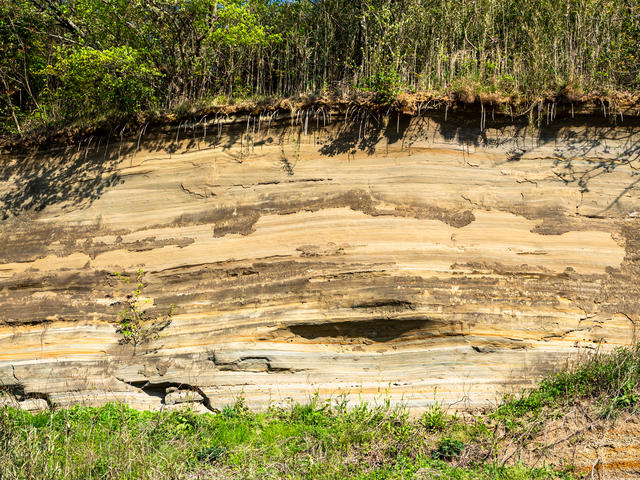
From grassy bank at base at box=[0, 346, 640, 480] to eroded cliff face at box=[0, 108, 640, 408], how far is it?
0.26m

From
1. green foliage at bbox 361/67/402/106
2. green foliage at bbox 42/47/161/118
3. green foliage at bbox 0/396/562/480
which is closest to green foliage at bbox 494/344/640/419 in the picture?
green foliage at bbox 0/396/562/480

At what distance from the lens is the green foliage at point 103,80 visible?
22.1 feet

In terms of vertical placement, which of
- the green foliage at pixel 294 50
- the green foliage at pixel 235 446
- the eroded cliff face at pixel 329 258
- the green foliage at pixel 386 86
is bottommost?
the green foliage at pixel 235 446

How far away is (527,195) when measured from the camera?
6070mm

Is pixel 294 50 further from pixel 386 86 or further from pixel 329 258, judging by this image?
pixel 329 258

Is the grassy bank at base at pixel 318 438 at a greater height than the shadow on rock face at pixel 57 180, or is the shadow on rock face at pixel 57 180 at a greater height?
the shadow on rock face at pixel 57 180

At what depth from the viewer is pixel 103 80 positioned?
23.0 feet

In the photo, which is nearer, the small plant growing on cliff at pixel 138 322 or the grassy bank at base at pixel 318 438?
the grassy bank at base at pixel 318 438

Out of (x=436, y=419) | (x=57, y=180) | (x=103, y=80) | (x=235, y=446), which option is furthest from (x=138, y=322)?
(x=436, y=419)

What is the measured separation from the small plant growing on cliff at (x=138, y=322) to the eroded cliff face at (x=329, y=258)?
0.12 metres

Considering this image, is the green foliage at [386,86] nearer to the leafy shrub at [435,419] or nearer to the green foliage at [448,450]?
the leafy shrub at [435,419]

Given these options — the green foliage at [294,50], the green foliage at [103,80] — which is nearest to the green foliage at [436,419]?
the green foliage at [294,50]

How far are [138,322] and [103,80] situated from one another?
3.81 metres

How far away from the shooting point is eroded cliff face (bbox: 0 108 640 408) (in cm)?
538
